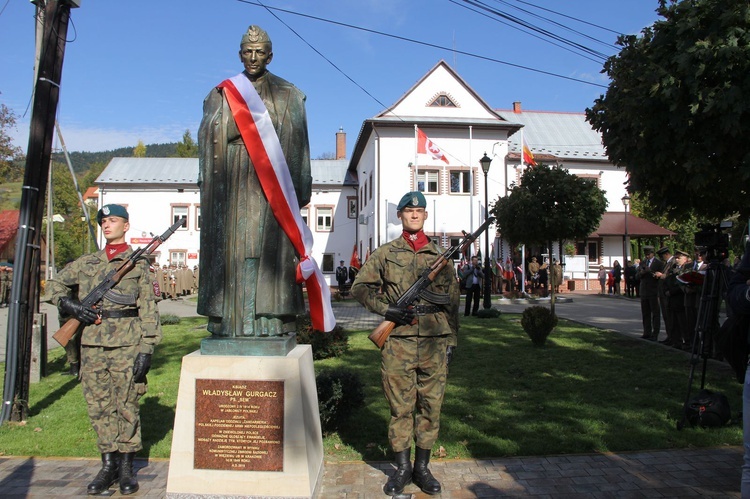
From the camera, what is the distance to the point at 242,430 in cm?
410

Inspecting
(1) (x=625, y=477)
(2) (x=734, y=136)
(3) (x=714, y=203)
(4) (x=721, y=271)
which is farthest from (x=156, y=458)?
(3) (x=714, y=203)

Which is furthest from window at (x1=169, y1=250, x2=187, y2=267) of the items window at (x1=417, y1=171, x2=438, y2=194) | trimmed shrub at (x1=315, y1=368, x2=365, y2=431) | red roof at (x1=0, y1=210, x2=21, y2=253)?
trimmed shrub at (x1=315, y1=368, x2=365, y2=431)

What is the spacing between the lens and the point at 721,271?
22.9 feet

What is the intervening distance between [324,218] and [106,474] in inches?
1665

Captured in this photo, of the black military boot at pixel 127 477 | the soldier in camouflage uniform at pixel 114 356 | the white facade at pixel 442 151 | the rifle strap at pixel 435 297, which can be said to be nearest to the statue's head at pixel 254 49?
the soldier in camouflage uniform at pixel 114 356

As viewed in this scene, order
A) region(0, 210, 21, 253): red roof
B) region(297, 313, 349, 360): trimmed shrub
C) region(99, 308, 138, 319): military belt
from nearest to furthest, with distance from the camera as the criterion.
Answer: region(99, 308, 138, 319): military belt
region(297, 313, 349, 360): trimmed shrub
region(0, 210, 21, 253): red roof

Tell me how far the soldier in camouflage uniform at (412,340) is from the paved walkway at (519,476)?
1.18 feet

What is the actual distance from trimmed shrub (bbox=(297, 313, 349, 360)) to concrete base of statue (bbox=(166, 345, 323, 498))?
18.3ft

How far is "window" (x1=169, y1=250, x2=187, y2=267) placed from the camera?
45.2 m

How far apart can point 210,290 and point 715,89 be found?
616 cm

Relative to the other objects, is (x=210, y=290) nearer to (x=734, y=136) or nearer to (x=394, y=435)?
(x=394, y=435)

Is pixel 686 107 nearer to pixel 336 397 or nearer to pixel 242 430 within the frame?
pixel 336 397

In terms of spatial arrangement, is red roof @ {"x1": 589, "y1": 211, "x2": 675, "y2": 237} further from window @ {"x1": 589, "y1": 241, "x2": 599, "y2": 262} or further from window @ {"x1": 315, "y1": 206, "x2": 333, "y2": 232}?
window @ {"x1": 315, "y1": 206, "x2": 333, "y2": 232}

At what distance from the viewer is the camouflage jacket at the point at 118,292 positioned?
4797 millimetres
